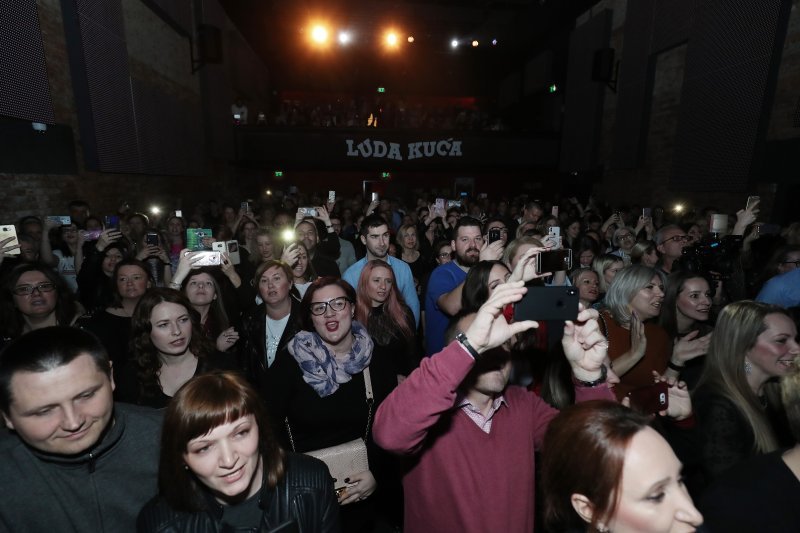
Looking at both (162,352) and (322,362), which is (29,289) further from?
(322,362)

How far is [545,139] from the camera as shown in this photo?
12969mm

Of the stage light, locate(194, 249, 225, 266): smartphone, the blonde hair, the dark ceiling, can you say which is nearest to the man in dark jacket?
locate(194, 249, 225, 266): smartphone

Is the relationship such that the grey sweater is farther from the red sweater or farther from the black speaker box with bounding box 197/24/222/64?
the black speaker box with bounding box 197/24/222/64

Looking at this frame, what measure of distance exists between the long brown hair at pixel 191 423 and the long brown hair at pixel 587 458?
95 cm

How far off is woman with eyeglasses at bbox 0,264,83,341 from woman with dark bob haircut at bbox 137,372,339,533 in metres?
2.13

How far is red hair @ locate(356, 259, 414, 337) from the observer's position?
3097 millimetres

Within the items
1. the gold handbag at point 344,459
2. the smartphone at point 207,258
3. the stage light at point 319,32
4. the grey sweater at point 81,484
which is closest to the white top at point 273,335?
the smartphone at point 207,258

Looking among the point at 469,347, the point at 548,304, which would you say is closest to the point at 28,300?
the point at 469,347

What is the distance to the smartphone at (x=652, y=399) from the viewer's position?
175 centimetres

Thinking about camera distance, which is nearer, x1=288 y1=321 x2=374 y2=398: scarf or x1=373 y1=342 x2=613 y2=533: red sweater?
x1=373 y1=342 x2=613 y2=533: red sweater

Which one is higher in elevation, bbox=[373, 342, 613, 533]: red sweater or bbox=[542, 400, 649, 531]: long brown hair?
bbox=[542, 400, 649, 531]: long brown hair

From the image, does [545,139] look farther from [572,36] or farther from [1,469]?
[1,469]

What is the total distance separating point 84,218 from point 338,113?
11.7 metres

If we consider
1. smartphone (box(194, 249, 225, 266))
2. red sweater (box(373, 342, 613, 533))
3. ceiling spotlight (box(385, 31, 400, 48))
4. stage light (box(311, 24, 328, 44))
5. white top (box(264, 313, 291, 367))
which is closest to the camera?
red sweater (box(373, 342, 613, 533))
